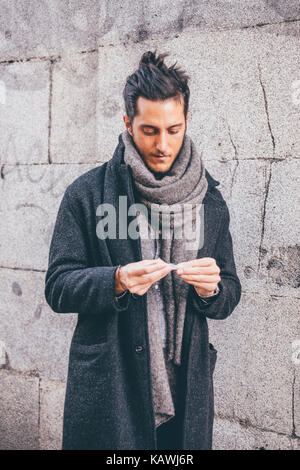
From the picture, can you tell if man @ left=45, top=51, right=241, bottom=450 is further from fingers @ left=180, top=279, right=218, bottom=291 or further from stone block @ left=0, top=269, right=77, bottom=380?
stone block @ left=0, top=269, right=77, bottom=380

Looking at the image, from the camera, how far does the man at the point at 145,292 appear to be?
1.81m

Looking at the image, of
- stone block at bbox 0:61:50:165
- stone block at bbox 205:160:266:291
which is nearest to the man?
stone block at bbox 205:160:266:291

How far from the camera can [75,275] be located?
1.76 metres

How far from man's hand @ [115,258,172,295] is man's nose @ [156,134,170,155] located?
484 millimetres

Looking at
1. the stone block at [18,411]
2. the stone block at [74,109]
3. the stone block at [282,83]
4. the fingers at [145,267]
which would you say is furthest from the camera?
the stone block at [18,411]

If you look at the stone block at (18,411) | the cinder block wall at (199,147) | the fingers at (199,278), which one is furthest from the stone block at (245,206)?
the stone block at (18,411)

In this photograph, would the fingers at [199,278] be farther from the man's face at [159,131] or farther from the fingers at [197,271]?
the man's face at [159,131]

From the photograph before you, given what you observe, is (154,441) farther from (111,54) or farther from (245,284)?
(111,54)

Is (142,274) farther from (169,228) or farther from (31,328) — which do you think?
(31,328)

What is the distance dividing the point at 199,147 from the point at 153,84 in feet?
2.74

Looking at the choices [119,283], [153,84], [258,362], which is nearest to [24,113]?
[153,84]

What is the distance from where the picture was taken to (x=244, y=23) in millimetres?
2420

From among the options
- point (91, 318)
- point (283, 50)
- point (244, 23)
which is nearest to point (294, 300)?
point (91, 318)

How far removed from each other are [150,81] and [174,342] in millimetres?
1160
